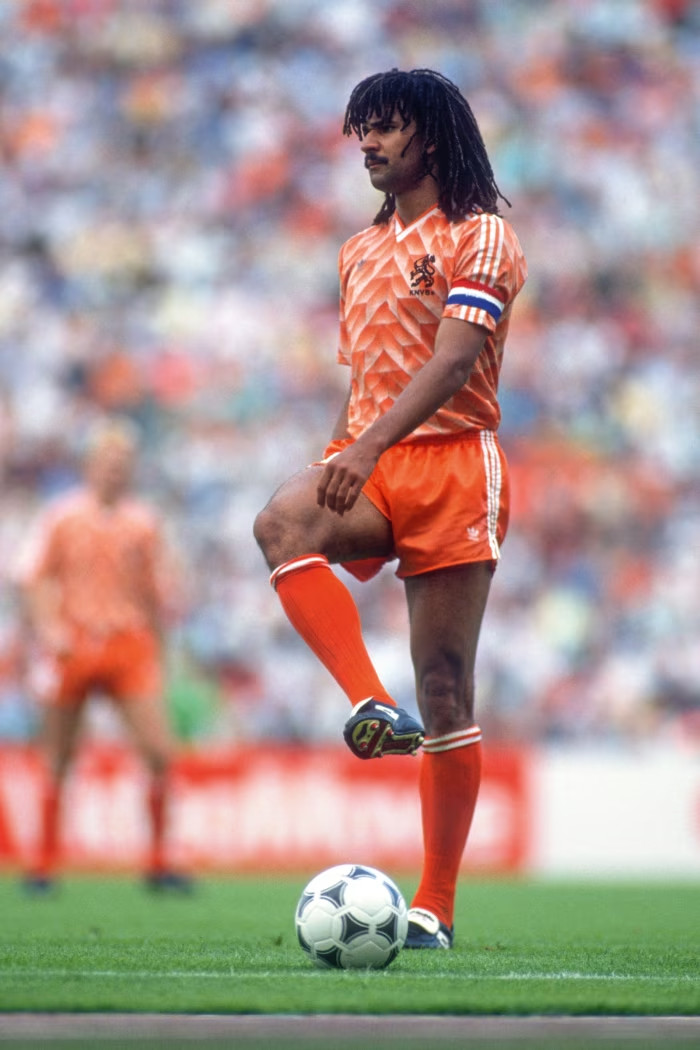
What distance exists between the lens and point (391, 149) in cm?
499

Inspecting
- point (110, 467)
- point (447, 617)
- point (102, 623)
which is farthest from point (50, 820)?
point (447, 617)

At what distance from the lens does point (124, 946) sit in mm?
5281

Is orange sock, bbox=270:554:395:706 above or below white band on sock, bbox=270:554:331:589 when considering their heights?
below

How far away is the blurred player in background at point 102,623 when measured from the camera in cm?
884

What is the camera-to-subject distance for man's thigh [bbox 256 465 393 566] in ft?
15.4

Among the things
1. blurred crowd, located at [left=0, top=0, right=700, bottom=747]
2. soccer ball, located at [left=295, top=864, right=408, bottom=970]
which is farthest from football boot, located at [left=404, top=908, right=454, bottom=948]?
blurred crowd, located at [left=0, top=0, right=700, bottom=747]

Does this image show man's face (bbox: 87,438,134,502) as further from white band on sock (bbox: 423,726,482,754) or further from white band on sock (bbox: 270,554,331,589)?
white band on sock (bbox: 270,554,331,589)

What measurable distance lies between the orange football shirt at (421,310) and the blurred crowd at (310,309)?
9280 mm

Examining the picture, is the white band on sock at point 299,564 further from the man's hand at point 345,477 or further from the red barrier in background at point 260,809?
the red barrier in background at point 260,809

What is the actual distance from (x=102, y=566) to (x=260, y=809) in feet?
13.4

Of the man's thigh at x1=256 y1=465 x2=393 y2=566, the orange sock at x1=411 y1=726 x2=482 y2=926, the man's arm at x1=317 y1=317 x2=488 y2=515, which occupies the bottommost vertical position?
the orange sock at x1=411 y1=726 x2=482 y2=926

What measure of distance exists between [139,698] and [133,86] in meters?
12.2

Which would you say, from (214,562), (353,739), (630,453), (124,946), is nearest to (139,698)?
(124,946)

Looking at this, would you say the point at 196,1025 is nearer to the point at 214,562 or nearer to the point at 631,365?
the point at 214,562
